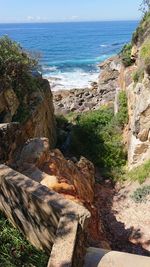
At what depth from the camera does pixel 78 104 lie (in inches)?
1282

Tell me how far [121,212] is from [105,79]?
25.9 meters

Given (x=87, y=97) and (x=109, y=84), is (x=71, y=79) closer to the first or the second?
(x=109, y=84)

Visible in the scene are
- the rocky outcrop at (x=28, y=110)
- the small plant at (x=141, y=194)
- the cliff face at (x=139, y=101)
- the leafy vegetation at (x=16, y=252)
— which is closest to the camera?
the leafy vegetation at (x=16, y=252)

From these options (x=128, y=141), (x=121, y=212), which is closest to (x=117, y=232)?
(x=121, y=212)

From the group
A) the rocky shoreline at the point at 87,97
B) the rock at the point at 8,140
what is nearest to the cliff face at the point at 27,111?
the rock at the point at 8,140

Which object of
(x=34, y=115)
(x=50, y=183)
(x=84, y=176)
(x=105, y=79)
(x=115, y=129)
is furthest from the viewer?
(x=105, y=79)

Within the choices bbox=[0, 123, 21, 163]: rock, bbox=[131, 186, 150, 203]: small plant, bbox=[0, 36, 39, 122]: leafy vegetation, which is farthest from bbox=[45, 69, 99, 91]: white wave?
bbox=[0, 123, 21, 163]: rock

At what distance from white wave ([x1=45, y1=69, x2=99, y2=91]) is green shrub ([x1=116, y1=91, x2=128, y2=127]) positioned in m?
24.1

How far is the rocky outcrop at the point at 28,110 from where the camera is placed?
15586 mm

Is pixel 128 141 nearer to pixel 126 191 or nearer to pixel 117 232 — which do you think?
pixel 126 191

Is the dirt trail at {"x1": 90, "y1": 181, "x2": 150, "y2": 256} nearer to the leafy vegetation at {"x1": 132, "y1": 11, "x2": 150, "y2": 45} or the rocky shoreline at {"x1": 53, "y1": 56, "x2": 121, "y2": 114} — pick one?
the leafy vegetation at {"x1": 132, "y1": 11, "x2": 150, "y2": 45}

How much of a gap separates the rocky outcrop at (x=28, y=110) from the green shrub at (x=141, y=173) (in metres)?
4.64

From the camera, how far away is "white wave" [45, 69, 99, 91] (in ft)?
152

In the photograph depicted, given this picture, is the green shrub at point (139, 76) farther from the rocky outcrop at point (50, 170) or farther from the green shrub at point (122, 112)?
the rocky outcrop at point (50, 170)
